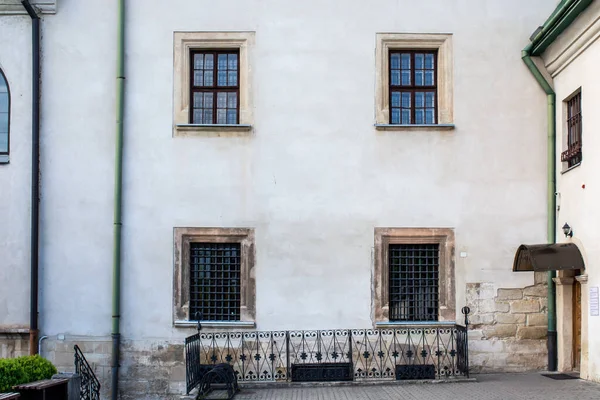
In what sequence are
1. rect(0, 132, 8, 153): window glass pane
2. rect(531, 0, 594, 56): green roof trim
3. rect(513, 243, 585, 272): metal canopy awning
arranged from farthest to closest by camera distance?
rect(0, 132, 8, 153): window glass pane < rect(513, 243, 585, 272): metal canopy awning < rect(531, 0, 594, 56): green roof trim

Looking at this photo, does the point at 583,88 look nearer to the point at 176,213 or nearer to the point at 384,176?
the point at 384,176

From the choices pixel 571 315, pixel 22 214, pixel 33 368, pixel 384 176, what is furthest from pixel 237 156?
pixel 571 315

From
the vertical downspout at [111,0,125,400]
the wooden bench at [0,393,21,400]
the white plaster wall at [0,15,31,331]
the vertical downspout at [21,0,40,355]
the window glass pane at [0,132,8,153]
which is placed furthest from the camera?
the window glass pane at [0,132,8,153]

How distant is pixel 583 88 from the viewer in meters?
13.0

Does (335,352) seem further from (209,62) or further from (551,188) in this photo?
(209,62)

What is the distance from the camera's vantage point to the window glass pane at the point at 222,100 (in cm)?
1469

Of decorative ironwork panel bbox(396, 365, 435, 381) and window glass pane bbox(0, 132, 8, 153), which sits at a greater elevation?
window glass pane bbox(0, 132, 8, 153)

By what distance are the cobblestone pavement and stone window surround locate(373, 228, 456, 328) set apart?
1451 millimetres

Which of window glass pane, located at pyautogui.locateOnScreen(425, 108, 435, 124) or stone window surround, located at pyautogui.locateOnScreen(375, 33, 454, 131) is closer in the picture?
stone window surround, located at pyautogui.locateOnScreen(375, 33, 454, 131)

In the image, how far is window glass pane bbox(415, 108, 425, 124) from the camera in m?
14.6

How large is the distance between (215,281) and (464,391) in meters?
4.98

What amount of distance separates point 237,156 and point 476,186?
449 centimetres

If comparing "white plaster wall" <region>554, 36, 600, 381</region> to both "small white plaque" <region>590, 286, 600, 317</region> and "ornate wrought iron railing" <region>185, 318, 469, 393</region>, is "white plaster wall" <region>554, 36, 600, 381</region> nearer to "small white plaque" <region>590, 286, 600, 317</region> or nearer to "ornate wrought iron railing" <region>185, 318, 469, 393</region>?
"small white plaque" <region>590, 286, 600, 317</region>

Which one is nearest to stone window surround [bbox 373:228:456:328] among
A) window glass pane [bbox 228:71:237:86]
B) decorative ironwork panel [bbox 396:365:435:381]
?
decorative ironwork panel [bbox 396:365:435:381]
